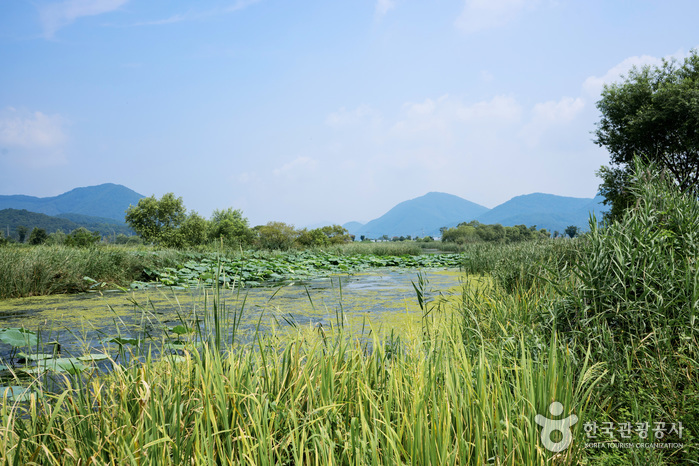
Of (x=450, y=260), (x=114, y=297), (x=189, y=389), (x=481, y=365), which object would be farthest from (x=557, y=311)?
(x=450, y=260)

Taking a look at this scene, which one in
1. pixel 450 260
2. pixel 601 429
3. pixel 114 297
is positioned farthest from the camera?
pixel 450 260

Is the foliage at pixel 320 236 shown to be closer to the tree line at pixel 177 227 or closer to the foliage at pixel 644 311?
the tree line at pixel 177 227

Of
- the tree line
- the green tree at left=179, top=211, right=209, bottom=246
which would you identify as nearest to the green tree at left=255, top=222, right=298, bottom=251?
the tree line

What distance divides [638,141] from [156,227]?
119ft

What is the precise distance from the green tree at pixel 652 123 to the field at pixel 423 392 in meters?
13.7

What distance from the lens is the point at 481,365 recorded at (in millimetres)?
1856

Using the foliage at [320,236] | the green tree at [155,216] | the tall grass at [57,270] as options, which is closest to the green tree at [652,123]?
the tall grass at [57,270]

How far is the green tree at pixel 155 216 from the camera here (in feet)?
120

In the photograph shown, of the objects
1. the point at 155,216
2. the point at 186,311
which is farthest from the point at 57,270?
the point at 155,216

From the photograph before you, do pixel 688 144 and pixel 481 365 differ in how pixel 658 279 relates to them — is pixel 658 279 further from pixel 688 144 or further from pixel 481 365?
pixel 688 144

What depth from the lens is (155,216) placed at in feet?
123
